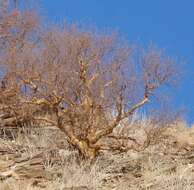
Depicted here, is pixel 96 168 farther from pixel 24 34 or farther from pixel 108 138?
pixel 24 34

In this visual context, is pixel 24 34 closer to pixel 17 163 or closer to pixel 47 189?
pixel 17 163

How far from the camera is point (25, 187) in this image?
10586 mm

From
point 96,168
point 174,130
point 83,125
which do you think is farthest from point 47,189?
point 174,130

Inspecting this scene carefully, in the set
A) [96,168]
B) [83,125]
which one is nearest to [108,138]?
[83,125]

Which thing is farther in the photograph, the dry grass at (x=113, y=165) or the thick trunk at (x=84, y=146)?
the thick trunk at (x=84, y=146)

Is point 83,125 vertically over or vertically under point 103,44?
under

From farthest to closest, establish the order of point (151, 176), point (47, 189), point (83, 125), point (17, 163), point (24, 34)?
point (24, 34) < point (83, 125) < point (17, 163) < point (151, 176) < point (47, 189)

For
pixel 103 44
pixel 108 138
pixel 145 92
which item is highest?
pixel 103 44

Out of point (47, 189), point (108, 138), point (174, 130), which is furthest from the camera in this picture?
point (174, 130)

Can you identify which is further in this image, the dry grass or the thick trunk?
the thick trunk

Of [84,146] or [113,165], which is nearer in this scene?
[113,165]

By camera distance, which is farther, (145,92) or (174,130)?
(174,130)

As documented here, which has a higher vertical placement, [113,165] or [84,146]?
[84,146]

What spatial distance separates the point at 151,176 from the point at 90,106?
2389mm
